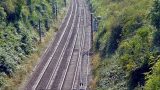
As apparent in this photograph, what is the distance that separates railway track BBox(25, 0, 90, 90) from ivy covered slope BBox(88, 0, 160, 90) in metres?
2.53

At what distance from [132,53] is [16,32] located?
23.2 meters

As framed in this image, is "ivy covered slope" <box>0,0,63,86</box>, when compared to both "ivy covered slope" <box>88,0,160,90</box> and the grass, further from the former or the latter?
"ivy covered slope" <box>88,0,160,90</box>

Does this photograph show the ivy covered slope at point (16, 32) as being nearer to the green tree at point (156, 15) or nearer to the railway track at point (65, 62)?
the railway track at point (65, 62)

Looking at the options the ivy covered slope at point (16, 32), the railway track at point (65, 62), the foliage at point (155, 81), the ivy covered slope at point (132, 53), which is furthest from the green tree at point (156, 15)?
the ivy covered slope at point (16, 32)

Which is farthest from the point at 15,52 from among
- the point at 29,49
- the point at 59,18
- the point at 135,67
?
the point at 59,18

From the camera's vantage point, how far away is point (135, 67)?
98.0ft

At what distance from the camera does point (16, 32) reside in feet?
167

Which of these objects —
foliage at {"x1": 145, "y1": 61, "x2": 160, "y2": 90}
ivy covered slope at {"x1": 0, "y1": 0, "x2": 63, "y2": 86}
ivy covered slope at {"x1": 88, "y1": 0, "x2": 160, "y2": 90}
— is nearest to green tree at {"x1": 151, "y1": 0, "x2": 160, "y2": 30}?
ivy covered slope at {"x1": 88, "y1": 0, "x2": 160, "y2": 90}

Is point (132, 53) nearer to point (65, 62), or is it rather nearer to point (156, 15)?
point (156, 15)

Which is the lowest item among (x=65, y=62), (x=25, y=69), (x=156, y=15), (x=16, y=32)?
(x=65, y=62)

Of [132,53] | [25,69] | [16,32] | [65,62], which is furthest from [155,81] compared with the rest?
[16,32]

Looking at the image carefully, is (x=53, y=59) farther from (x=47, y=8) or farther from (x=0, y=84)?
(x=47, y=8)

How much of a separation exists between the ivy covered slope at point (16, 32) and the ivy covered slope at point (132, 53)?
34.0 ft

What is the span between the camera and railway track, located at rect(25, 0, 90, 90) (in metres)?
40.8
